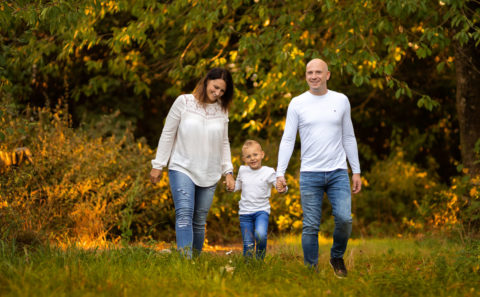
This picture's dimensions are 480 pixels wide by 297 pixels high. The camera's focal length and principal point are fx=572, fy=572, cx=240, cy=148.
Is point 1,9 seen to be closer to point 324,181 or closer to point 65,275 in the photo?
point 65,275

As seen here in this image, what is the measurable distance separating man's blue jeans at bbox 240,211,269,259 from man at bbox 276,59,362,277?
1.91ft

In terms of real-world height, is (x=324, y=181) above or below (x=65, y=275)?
above

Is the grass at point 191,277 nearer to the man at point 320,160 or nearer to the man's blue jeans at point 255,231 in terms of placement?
the man at point 320,160

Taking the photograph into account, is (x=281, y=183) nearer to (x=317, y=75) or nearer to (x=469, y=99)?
(x=317, y=75)

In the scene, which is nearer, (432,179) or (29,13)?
(29,13)

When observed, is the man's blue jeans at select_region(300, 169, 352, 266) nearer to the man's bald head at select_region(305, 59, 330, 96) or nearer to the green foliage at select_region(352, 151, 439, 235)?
the man's bald head at select_region(305, 59, 330, 96)

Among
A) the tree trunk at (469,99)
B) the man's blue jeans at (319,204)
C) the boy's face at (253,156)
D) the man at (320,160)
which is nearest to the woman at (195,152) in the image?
the boy's face at (253,156)

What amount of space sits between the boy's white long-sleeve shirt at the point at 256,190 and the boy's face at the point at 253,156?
0.07 m

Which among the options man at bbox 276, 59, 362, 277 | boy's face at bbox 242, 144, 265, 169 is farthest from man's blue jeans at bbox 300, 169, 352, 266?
boy's face at bbox 242, 144, 265, 169

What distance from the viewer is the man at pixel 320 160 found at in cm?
509

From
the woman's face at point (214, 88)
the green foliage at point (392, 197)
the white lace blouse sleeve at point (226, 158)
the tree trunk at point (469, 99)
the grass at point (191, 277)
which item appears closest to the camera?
the grass at point (191, 277)

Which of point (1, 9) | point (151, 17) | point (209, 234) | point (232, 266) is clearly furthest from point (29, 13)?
point (209, 234)

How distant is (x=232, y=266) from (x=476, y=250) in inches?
88.3

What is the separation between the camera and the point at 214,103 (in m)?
5.44
